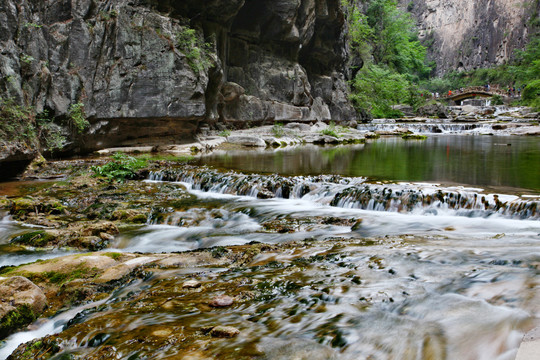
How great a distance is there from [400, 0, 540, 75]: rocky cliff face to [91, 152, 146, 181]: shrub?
192 feet

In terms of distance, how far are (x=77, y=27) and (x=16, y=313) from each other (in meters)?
13.9

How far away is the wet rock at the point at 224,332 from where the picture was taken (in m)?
2.30

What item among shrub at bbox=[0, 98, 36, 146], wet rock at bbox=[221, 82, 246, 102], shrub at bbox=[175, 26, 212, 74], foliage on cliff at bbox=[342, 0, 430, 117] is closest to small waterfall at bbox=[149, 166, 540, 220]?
shrub at bbox=[0, 98, 36, 146]

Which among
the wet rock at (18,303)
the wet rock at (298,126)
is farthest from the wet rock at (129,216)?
the wet rock at (298,126)

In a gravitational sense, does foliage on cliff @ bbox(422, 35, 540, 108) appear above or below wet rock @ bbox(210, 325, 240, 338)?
above

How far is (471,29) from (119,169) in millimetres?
67499

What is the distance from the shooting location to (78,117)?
42.1 ft

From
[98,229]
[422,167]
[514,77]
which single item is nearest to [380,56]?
[514,77]

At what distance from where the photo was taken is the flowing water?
7.18 feet

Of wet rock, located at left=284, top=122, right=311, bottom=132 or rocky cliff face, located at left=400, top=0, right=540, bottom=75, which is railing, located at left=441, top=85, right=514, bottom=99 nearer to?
rocky cliff face, located at left=400, top=0, right=540, bottom=75

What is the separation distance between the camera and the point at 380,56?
1686 inches

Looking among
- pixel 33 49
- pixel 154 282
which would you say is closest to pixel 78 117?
pixel 33 49

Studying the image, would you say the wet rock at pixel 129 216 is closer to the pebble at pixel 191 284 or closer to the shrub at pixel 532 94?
the pebble at pixel 191 284

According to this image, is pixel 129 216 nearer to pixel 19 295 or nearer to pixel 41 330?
pixel 19 295
